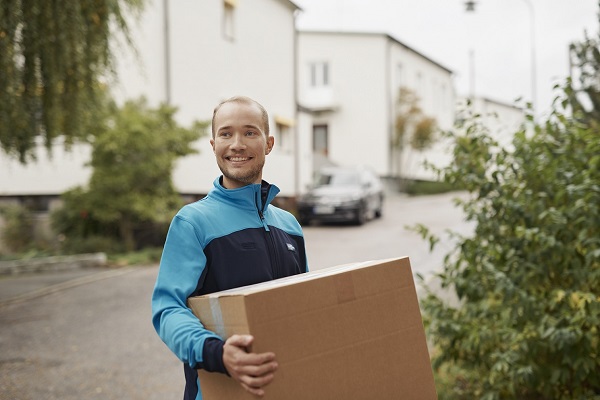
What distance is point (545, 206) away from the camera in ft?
14.4

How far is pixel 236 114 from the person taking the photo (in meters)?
2.31

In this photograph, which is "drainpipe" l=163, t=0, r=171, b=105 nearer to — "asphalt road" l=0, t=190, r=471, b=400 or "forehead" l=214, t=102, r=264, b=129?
"asphalt road" l=0, t=190, r=471, b=400

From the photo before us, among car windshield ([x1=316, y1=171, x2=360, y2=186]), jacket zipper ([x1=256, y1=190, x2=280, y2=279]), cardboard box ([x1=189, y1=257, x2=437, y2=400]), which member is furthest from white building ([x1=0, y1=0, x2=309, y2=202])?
cardboard box ([x1=189, y1=257, x2=437, y2=400])

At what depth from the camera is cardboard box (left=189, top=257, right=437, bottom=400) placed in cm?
185

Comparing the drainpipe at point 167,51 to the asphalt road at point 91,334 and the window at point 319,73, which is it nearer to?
the asphalt road at point 91,334

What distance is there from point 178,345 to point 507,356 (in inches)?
98.6

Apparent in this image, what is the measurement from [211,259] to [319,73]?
33.8m

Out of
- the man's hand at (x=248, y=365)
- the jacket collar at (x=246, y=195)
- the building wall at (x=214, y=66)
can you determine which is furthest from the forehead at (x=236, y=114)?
the building wall at (x=214, y=66)

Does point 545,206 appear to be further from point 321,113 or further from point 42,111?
point 321,113

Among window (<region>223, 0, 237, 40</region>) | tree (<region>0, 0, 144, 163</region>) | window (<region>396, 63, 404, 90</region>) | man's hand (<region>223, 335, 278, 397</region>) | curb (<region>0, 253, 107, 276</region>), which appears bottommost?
curb (<region>0, 253, 107, 276</region>)

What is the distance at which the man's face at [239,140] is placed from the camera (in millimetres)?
2307

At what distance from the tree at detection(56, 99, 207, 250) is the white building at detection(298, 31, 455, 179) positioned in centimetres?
1991

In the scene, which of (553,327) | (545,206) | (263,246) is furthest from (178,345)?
(545,206)

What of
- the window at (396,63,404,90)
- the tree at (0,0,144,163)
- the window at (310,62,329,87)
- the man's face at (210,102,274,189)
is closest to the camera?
the man's face at (210,102,274,189)
